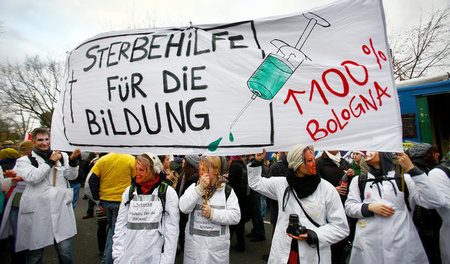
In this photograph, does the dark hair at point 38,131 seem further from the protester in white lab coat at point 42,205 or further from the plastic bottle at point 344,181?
the plastic bottle at point 344,181

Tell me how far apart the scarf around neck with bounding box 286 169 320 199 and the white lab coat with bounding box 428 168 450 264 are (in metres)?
1.27

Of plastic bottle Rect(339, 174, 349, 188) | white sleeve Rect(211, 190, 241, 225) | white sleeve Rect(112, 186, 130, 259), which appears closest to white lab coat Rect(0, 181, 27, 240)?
white sleeve Rect(112, 186, 130, 259)

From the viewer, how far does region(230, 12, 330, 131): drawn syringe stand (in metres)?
2.13

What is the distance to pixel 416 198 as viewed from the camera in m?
2.51

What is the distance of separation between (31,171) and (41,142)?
1.28 ft

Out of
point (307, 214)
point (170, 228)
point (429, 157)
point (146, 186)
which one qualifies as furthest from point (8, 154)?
point (429, 157)

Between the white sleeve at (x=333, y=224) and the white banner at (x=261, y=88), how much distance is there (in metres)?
0.50

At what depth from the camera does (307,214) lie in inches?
88.3

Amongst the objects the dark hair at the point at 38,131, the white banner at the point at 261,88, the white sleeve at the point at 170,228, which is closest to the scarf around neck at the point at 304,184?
the white banner at the point at 261,88

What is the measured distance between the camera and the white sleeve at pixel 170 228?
2410 millimetres

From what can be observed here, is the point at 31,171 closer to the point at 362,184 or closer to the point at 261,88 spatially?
the point at 261,88

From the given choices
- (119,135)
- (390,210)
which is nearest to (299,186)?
(390,210)

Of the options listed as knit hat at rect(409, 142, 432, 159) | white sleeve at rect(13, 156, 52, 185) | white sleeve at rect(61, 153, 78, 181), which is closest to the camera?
knit hat at rect(409, 142, 432, 159)

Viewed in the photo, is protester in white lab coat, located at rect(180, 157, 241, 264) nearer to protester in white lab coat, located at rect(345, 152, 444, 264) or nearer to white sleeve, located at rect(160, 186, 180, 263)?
white sleeve, located at rect(160, 186, 180, 263)
